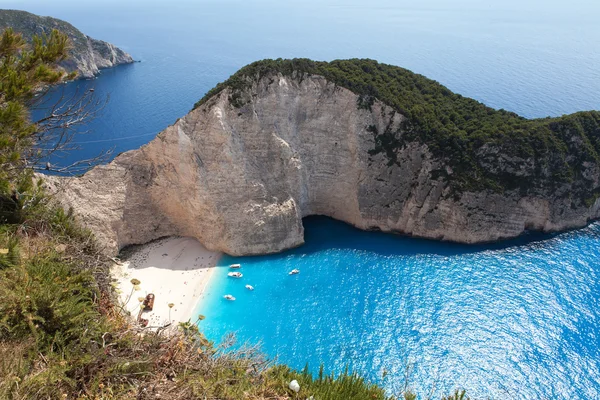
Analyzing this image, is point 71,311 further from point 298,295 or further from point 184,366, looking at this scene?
point 298,295

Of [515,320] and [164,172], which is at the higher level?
[164,172]

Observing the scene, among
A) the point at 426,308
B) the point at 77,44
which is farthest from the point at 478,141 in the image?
the point at 77,44

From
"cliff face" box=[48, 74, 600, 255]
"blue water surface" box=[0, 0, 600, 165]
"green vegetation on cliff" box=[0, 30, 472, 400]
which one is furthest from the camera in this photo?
"blue water surface" box=[0, 0, 600, 165]

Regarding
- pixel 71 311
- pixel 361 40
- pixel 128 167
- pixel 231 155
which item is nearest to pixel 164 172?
pixel 128 167

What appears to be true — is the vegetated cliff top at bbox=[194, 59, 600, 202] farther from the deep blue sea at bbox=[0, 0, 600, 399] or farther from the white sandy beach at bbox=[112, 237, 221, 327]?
the white sandy beach at bbox=[112, 237, 221, 327]

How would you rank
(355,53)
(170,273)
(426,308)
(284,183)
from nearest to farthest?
(426,308) → (170,273) → (284,183) → (355,53)

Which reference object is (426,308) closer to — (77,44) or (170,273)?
(170,273)

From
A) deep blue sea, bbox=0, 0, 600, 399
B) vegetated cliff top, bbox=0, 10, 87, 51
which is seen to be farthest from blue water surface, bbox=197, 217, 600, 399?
vegetated cliff top, bbox=0, 10, 87, 51
